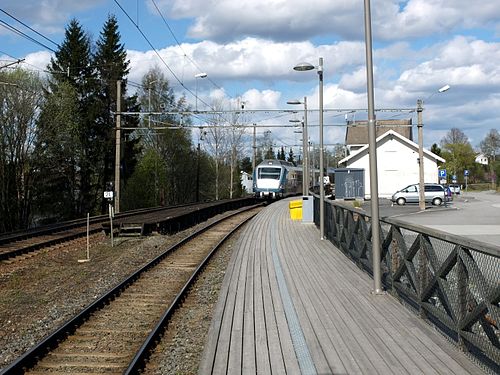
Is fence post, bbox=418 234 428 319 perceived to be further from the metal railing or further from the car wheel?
Result: the car wheel

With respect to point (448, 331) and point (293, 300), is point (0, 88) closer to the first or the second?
point (293, 300)

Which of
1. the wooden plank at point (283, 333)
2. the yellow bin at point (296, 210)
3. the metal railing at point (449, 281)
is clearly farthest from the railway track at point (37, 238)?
the metal railing at point (449, 281)

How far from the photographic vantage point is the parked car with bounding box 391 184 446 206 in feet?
132

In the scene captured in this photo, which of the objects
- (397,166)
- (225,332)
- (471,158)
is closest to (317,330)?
(225,332)

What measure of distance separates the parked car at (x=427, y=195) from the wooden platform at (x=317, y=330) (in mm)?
31050

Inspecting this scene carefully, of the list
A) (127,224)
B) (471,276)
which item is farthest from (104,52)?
(471,276)

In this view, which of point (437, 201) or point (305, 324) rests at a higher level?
point (437, 201)

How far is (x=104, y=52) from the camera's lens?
Result: 49750 mm

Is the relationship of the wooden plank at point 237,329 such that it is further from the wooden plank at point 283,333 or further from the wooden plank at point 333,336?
the wooden plank at point 333,336

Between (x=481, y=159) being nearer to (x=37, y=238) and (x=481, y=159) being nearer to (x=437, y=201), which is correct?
(x=437, y=201)

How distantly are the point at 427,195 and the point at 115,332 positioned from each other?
3606cm

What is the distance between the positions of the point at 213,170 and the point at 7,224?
131 feet

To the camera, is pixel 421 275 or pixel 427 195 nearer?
pixel 421 275

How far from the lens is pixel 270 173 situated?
48.5 meters
